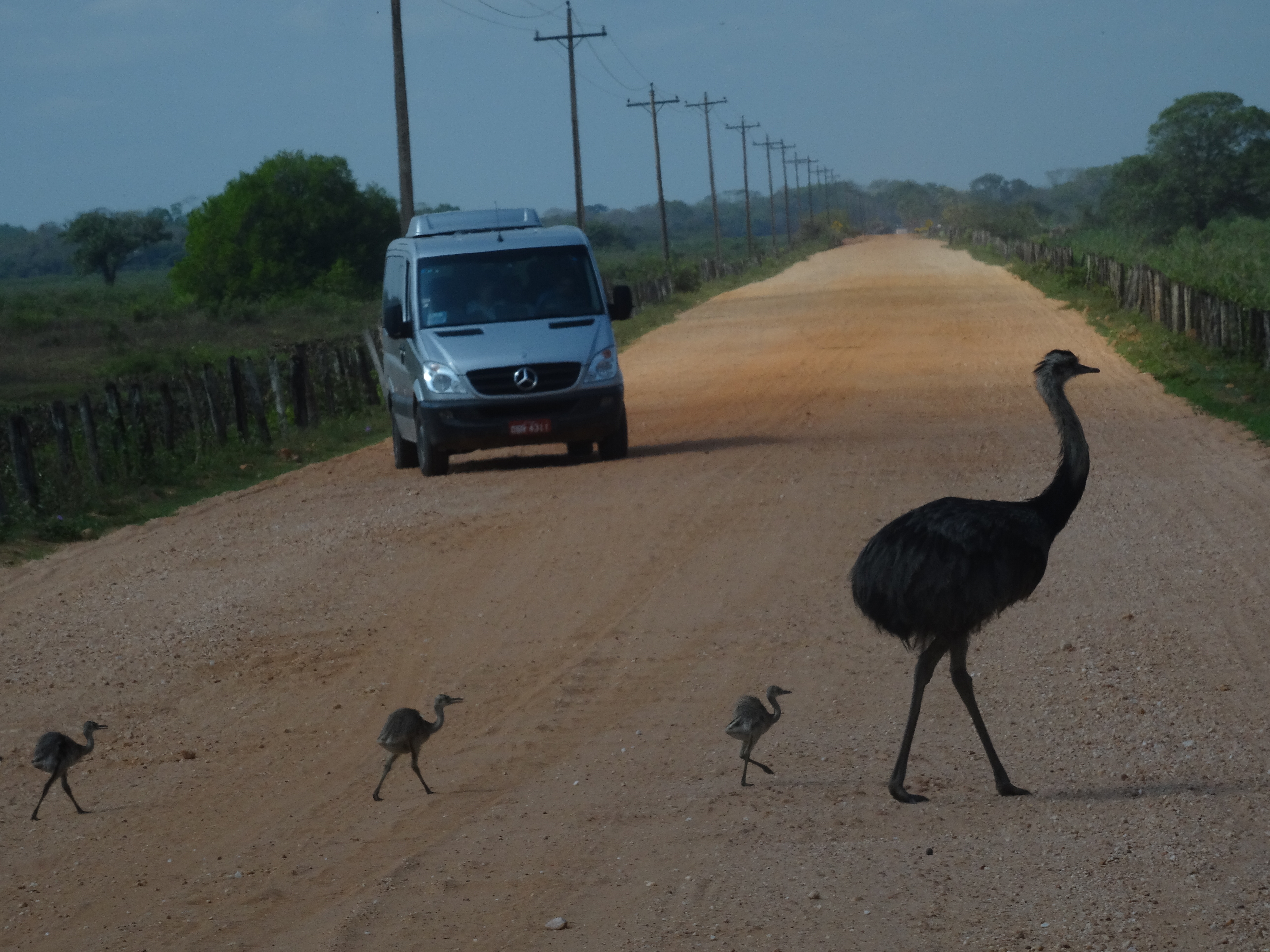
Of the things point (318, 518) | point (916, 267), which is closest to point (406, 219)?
point (318, 518)

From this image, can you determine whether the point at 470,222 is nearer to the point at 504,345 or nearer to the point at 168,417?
the point at 504,345

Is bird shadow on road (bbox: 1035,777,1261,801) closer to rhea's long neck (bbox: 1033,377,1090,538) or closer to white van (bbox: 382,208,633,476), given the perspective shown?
rhea's long neck (bbox: 1033,377,1090,538)

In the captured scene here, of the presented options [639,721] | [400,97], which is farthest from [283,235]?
[639,721]

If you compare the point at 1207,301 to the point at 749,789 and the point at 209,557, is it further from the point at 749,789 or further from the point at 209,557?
the point at 749,789

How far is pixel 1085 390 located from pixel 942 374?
3197 mm

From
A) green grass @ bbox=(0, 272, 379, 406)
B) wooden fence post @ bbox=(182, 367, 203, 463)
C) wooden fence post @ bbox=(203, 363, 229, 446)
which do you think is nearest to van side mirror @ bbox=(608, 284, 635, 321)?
wooden fence post @ bbox=(182, 367, 203, 463)

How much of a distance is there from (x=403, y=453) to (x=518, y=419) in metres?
2.26

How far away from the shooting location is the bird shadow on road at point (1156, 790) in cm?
557

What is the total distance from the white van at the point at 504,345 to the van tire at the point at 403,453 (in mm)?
34

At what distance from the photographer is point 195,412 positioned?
18.7 meters

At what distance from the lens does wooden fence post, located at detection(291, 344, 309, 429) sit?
20906mm

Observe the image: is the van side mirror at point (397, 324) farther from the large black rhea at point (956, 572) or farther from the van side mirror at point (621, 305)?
the large black rhea at point (956, 572)

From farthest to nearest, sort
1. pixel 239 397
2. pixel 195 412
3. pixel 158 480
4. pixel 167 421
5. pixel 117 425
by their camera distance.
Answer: pixel 239 397 < pixel 195 412 < pixel 167 421 < pixel 117 425 < pixel 158 480

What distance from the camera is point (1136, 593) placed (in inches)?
353
